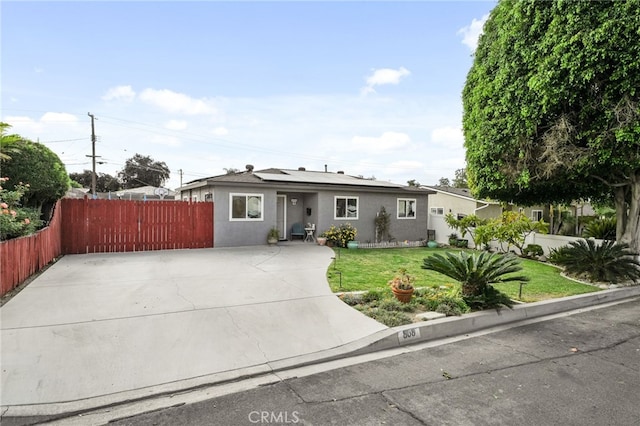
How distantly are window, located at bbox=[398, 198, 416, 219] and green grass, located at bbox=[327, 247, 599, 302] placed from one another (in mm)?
4931

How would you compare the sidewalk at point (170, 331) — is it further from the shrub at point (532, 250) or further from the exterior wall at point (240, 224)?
the shrub at point (532, 250)

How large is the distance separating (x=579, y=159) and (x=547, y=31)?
3279 mm

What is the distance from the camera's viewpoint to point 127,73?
12578mm

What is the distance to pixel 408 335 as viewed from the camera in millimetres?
4594

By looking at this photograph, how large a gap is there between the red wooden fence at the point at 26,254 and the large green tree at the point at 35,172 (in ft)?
2.57

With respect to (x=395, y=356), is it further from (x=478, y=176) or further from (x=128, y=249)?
(x=128, y=249)

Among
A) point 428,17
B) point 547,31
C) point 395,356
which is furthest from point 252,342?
point 428,17

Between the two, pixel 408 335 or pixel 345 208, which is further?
pixel 345 208

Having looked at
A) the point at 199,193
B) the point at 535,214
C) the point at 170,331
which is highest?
the point at 199,193

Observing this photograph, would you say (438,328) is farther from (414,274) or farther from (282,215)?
(282,215)

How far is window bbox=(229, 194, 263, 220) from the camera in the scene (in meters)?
13.1

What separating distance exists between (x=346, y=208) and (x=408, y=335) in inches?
430

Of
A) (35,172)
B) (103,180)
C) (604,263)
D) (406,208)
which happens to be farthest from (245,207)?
(103,180)

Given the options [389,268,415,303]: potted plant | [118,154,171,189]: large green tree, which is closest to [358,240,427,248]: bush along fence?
[389,268,415,303]: potted plant
